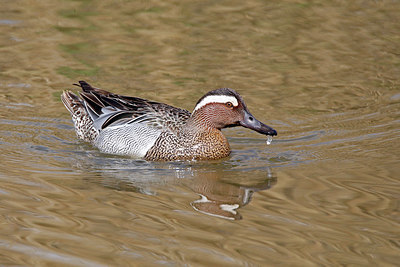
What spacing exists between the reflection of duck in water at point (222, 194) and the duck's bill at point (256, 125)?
777mm

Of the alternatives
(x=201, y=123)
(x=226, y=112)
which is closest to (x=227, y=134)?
(x=201, y=123)

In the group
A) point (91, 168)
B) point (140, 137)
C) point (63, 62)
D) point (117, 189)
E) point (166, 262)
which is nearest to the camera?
point (166, 262)

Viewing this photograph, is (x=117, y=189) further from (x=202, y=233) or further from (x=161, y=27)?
(x=161, y=27)

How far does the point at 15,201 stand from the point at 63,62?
6043 millimetres

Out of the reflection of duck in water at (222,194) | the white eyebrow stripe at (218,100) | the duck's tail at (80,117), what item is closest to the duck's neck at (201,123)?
the white eyebrow stripe at (218,100)

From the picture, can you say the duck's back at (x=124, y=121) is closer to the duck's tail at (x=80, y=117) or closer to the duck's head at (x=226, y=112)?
the duck's tail at (x=80, y=117)

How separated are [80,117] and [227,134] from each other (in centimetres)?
205

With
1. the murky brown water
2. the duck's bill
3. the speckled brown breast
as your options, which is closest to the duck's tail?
the murky brown water

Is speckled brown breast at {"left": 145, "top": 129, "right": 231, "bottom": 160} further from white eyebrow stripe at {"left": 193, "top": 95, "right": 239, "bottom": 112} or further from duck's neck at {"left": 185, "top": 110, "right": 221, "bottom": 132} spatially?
white eyebrow stripe at {"left": 193, "top": 95, "right": 239, "bottom": 112}

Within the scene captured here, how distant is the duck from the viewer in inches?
366

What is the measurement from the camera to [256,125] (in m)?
9.12

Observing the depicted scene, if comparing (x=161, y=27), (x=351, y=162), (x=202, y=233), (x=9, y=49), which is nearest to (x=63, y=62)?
(x=9, y=49)

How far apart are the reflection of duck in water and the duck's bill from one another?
0.78m

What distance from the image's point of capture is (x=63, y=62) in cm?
1298
